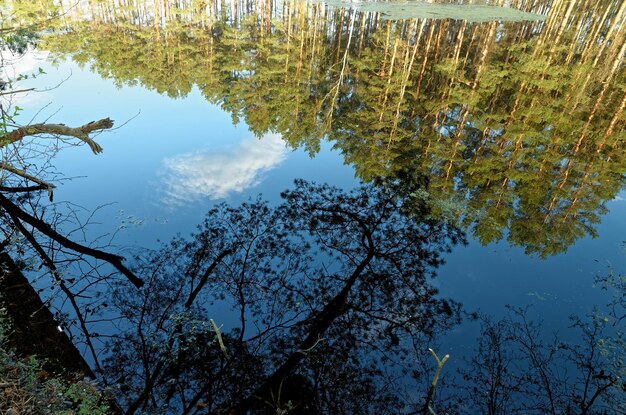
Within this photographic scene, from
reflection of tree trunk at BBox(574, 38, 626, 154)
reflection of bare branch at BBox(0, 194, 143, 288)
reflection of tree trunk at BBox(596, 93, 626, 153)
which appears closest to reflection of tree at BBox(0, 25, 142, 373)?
reflection of bare branch at BBox(0, 194, 143, 288)

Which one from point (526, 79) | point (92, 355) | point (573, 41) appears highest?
point (573, 41)

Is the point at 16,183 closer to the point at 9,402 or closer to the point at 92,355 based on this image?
the point at 92,355

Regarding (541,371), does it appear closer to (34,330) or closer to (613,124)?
(34,330)

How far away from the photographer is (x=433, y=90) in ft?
47.5

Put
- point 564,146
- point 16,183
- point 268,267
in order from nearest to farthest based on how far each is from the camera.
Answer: point 268,267, point 16,183, point 564,146

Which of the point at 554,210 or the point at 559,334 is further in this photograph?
the point at 554,210

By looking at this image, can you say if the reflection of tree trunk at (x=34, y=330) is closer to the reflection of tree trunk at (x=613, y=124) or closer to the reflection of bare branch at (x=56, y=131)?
the reflection of bare branch at (x=56, y=131)

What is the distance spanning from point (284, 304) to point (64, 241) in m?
4.34

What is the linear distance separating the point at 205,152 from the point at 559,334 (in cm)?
965

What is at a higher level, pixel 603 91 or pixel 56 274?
pixel 603 91

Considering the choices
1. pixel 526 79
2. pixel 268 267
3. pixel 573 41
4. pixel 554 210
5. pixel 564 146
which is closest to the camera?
pixel 268 267

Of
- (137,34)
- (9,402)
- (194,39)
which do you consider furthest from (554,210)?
(137,34)

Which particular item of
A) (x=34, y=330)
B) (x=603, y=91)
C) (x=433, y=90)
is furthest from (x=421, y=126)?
(x=34, y=330)

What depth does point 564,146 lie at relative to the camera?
35.3ft
